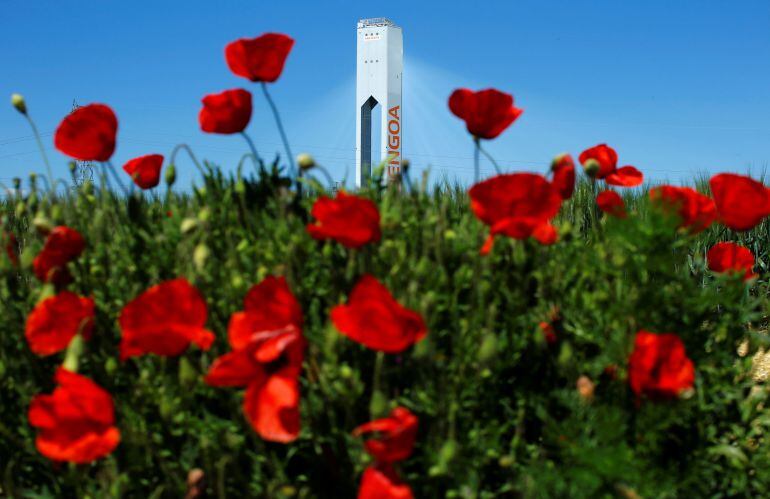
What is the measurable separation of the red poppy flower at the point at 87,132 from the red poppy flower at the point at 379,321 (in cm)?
103

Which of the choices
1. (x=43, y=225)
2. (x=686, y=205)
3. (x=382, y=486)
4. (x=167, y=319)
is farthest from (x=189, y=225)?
(x=686, y=205)

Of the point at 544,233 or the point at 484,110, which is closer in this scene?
the point at 544,233

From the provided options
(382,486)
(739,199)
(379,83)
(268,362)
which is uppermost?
(379,83)

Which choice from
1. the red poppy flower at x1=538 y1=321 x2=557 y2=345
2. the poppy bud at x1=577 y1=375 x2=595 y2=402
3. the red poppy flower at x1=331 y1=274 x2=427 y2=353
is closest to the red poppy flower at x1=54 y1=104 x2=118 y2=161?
the red poppy flower at x1=331 y1=274 x2=427 y2=353

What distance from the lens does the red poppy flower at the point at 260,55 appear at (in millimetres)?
1993

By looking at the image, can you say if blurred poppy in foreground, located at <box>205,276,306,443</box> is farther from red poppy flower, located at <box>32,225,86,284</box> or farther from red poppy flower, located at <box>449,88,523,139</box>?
red poppy flower, located at <box>449,88,523,139</box>

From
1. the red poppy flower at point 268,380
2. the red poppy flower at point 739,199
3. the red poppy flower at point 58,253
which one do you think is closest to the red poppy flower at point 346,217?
the red poppy flower at point 268,380

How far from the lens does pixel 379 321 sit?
146 cm

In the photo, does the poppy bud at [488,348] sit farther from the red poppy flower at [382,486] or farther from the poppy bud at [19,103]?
the poppy bud at [19,103]

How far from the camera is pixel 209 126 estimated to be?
6.81ft

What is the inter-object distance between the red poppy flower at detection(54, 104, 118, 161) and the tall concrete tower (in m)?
11.5

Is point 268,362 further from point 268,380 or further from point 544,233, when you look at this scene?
point 544,233

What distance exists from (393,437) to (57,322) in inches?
36.5

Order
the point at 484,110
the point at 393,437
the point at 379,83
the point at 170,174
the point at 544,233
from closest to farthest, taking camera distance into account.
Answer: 1. the point at 393,437
2. the point at 544,233
3. the point at 484,110
4. the point at 170,174
5. the point at 379,83
